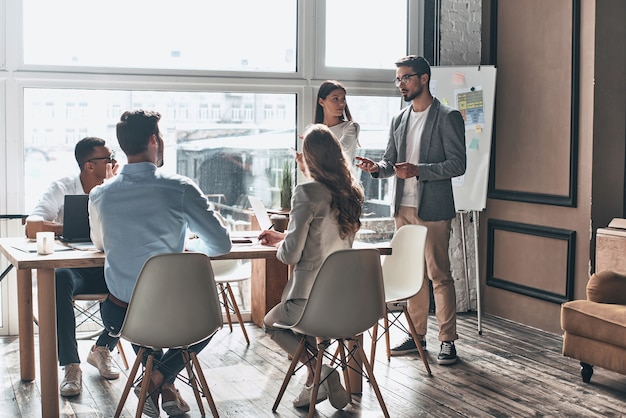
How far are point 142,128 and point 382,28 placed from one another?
3.16 metres

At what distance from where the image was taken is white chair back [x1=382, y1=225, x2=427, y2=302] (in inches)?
170

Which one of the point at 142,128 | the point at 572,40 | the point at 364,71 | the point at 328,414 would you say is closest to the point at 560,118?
the point at 572,40

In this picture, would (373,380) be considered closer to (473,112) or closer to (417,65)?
(417,65)

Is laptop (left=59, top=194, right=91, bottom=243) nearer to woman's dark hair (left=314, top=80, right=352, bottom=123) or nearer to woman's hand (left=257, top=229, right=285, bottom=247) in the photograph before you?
woman's hand (left=257, top=229, right=285, bottom=247)

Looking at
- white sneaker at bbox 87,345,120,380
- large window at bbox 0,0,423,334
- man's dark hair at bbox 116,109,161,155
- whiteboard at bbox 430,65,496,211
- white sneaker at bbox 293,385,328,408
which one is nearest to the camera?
man's dark hair at bbox 116,109,161,155

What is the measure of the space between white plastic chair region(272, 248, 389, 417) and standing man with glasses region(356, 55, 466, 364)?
1.31 meters

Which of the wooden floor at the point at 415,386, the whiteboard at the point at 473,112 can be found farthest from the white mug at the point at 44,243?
the whiteboard at the point at 473,112

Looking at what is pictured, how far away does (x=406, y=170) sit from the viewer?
4656mm

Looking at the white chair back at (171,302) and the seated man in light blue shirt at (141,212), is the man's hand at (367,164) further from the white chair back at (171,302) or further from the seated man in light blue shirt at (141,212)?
the white chair back at (171,302)

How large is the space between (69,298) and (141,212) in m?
1.00

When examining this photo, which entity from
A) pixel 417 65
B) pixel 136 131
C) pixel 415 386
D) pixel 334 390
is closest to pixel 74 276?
pixel 136 131

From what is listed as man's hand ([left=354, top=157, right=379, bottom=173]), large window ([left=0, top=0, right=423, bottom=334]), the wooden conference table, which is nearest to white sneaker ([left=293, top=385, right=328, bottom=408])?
the wooden conference table

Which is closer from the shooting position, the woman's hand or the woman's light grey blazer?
the woman's light grey blazer

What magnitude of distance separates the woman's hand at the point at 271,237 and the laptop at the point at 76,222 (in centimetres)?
84
